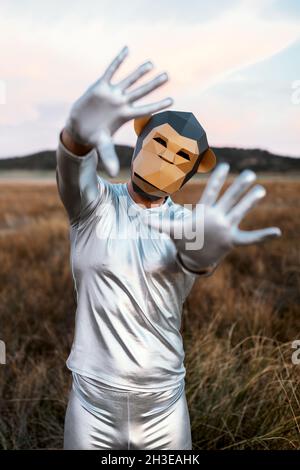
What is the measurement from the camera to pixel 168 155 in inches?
53.9

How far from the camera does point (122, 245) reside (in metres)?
1.39

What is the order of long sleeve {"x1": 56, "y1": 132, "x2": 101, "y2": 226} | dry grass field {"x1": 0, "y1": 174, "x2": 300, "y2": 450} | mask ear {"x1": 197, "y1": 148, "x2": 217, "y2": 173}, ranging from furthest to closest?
dry grass field {"x1": 0, "y1": 174, "x2": 300, "y2": 450} < mask ear {"x1": 197, "y1": 148, "x2": 217, "y2": 173} < long sleeve {"x1": 56, "y1": 132, "x2": 101, "y2": 226}

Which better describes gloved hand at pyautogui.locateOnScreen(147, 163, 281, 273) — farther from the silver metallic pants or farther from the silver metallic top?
the silver metallic pants

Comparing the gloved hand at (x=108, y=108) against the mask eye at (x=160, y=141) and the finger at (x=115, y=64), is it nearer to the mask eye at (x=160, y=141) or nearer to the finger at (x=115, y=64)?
the finger at (x=115, y=64)

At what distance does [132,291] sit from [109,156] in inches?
15.3

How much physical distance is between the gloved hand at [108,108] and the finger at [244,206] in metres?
0.27

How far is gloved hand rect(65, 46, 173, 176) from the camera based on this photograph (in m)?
1.17

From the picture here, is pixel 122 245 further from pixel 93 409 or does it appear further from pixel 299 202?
pixel 299 202

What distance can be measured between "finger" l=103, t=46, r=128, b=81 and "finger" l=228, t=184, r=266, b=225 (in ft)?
1.28

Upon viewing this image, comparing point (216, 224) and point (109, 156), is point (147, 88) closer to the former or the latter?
point (109, 156)

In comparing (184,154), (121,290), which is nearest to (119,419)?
(121,290)

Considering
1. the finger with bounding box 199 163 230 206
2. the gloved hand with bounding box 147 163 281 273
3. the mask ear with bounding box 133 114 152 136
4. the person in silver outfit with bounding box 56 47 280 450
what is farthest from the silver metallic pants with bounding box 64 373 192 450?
the mask ear with bounding box 133 114 152 136

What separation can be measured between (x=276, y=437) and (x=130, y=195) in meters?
1.08
